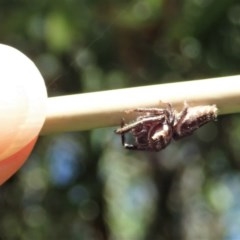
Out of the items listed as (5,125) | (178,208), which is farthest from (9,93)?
(178,208)

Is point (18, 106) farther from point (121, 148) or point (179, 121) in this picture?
point (121, 148)

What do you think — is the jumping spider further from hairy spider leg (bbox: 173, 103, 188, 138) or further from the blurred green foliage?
the blurred green foliage

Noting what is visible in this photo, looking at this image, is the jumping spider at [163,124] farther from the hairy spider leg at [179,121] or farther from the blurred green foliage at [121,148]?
the blurred green foliage at [121,148]

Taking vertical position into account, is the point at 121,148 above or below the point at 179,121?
above

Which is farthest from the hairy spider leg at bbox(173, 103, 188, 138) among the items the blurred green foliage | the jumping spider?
the blurred green foliage

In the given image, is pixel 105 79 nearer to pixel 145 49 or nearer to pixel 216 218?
pixel 145 49

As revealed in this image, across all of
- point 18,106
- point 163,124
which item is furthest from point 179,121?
point 18,106

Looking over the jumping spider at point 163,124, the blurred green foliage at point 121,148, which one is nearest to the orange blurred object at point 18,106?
the jumping spider at point 163,124
